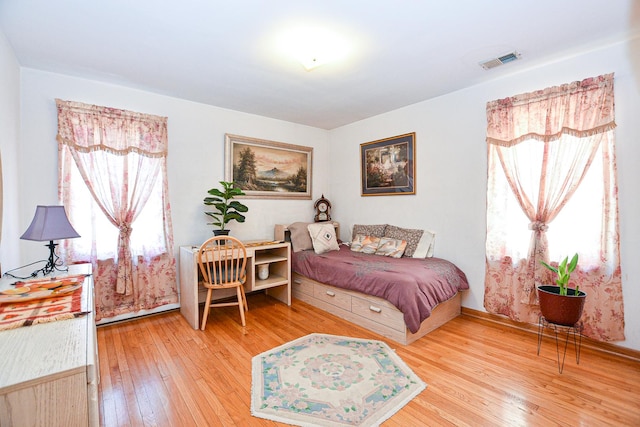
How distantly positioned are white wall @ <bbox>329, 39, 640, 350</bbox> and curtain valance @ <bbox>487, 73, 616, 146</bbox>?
9 cm

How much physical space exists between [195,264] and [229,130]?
1835 mm

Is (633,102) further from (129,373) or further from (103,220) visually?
(103,220)

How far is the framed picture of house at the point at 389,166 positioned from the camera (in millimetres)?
3629

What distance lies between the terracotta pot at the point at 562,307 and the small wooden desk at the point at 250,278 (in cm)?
251

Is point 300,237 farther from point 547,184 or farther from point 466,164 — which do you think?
point 547,184

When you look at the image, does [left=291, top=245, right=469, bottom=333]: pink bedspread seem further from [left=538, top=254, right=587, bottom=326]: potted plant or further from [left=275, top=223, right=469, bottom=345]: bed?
[left=538, top=254, right=587, bottom=326]: potted plant

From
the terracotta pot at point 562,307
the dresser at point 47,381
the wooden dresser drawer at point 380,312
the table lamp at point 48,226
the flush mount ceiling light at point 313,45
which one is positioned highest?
the flush mount ceiling light at point 313,45

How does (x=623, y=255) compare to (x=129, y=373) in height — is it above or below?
above

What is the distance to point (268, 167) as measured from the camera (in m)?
4.05

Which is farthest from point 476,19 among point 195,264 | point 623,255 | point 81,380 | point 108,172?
point 108,172

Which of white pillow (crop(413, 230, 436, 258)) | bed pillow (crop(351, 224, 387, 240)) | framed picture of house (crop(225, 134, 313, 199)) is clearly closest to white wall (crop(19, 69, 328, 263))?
framed picture of house (crop(225, 134, 313, 199))

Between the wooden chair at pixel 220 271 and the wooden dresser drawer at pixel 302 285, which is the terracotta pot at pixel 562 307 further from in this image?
the wooden chair at pixel 220 271

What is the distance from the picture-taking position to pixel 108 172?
2846mm

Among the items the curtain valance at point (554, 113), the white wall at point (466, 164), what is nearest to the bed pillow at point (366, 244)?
the white wall at point (466, 164)
